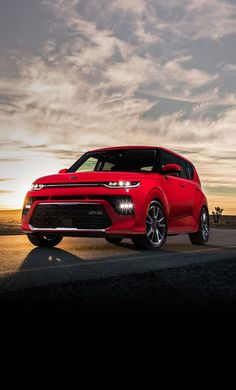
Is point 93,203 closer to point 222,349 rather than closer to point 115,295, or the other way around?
point 115,295

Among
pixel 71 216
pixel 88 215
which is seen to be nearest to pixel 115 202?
pixel 88 215

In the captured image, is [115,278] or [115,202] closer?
[115,278]

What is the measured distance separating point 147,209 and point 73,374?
6.87m

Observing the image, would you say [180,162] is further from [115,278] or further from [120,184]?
[115,278]

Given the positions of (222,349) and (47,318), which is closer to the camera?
(222,349)

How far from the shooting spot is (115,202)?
367 inches

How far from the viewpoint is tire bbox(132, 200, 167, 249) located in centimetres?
975

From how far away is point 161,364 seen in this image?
301cm

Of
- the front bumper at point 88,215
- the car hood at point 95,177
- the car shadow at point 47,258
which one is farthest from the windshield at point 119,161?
the car shadow at point 47,258

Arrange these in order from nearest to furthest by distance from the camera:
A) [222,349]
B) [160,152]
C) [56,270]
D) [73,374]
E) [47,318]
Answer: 1. [73,374]
2. [222,349]
3. [47,318]
4. [56,270]
5. [160,152]

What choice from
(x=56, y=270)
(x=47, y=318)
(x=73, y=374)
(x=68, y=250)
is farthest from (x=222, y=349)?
(x=68, y=250)

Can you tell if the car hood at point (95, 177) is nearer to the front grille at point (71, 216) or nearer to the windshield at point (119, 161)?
the front grille at point (71, 216)

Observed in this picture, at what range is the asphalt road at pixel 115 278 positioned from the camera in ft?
16.1

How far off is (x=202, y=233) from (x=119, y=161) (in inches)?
103
